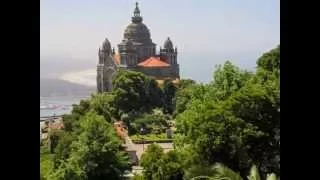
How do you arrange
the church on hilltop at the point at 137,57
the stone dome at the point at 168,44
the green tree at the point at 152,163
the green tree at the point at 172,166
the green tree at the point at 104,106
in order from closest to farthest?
the green tree at the point at 172,166
the green tree at the point at 152,163
the green tree at the point at 104,106
the church on hilltop at the point at 137,57
the stone dome at the point at 168,44

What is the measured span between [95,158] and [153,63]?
30.8 m

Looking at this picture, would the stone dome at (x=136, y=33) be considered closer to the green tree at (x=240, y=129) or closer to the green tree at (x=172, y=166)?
the green tree at (x=172, y=166)

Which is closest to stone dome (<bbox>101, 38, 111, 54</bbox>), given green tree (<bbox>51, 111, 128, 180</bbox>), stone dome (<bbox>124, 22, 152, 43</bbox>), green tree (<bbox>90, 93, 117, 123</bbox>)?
stone dome (<bbox>124, 22, 152, 43</bbox>)

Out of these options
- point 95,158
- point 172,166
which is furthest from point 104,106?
point 172,166

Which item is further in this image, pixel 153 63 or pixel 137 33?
pixel 137 33

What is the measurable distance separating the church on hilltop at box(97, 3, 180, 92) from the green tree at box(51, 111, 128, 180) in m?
27.2

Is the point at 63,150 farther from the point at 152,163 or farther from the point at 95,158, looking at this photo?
the point at 152,163

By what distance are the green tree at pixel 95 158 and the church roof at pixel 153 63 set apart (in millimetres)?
29594

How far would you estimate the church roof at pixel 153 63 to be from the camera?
47.8 m

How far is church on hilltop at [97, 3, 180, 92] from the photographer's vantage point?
155ft

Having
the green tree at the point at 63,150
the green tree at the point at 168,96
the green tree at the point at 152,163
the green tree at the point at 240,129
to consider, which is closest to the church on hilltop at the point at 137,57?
the green tree at the point at 168,96

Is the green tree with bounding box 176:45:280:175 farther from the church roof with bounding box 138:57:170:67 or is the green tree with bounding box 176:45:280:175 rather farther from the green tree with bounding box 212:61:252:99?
the church roof with bounding box 138:57:170:67

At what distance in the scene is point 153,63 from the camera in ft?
157
